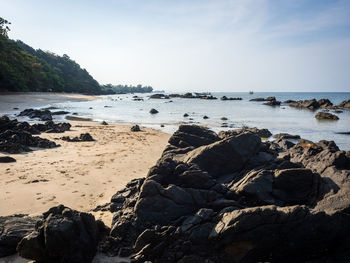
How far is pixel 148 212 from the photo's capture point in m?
5.49

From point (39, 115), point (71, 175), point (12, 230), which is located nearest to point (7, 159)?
point (71, 175)

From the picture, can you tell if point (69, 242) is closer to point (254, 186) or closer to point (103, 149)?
point (254, 186)

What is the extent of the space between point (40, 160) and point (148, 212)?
Answer: 854 centimetres

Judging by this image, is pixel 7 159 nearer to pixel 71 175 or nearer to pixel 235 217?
pixel 71 175

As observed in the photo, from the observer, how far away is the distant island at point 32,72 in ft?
173

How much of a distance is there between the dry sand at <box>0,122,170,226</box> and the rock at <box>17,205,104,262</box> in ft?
5.20

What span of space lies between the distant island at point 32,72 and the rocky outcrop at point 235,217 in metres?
57.2

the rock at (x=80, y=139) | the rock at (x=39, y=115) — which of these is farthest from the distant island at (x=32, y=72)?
the rock at (x=80, y=139)

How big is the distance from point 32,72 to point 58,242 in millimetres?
72098

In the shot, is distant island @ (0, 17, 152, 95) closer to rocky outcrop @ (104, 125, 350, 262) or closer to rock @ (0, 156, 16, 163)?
rock @ (0, 156, 16, 163)

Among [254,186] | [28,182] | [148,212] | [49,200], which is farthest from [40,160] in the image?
[254,186]

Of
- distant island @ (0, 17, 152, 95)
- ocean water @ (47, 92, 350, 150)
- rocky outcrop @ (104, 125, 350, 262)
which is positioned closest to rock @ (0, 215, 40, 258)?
rocky outcrop @ (104, 125, 350, 262)

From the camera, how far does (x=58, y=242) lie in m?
4.60

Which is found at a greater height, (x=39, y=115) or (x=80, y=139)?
(x=39, y=115)
